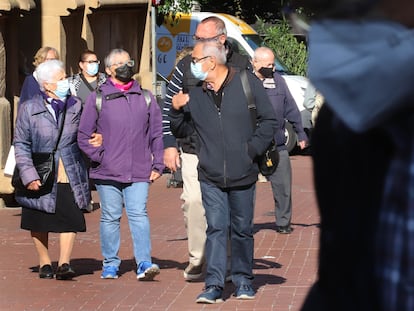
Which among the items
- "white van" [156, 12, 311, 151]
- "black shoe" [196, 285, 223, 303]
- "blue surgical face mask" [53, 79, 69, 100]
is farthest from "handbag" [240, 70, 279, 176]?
"white van" [156, 12, 311, 151]

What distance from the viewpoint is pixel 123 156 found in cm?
851

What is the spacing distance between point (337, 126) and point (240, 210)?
5944 millimetres

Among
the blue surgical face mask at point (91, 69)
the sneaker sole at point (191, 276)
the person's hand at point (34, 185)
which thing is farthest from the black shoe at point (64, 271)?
the blue surgical face mask at point (91, 69)

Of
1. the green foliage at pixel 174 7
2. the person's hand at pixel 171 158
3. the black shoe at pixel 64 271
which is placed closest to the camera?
the person's hand at pixel 171 158

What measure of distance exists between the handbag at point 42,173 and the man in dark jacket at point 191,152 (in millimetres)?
888

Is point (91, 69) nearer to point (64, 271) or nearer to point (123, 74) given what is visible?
point (123, 74)

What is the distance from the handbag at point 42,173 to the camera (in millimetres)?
8508

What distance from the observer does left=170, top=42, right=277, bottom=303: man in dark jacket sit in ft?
24.9

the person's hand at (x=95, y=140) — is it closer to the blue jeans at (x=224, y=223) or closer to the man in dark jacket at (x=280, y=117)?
the blue jeans at (x=224, y=223)

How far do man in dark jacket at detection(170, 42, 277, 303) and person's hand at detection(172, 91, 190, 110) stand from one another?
79 millimetres

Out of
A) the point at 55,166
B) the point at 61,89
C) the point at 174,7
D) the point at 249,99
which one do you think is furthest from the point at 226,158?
the point at 174,7

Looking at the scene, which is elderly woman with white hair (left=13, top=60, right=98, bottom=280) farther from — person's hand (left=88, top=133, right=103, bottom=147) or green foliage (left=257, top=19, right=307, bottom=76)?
green foliage (left=257, top=19, right=307, bottom=76)

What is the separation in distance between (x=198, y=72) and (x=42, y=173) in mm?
1521

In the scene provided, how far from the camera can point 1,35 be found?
1305cm
